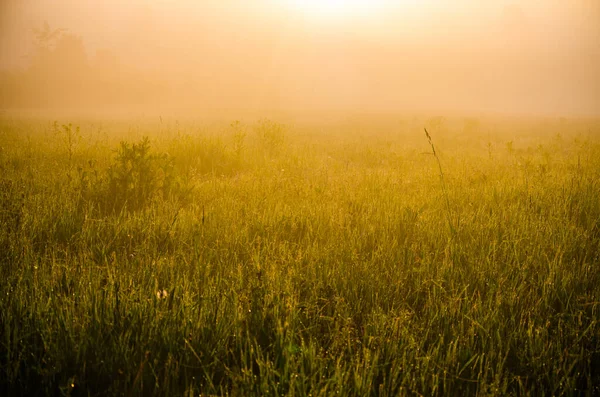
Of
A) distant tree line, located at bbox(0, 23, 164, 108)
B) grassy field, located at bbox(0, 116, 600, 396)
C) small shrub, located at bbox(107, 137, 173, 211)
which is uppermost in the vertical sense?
distant tree line, located at bbox(0, 23, 164, 108)

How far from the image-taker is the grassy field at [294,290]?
1574mm

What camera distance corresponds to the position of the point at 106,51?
2250 inches

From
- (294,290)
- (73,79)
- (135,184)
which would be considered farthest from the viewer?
(73,79)

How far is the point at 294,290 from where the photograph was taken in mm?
2248

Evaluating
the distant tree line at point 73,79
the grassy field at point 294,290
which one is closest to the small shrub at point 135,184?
the grassy field at point 294,290

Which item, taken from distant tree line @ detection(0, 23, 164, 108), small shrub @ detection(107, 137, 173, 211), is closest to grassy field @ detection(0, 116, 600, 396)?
small shrub @ detection(107, 137, 173, 211)

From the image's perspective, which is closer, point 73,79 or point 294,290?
point 294,290

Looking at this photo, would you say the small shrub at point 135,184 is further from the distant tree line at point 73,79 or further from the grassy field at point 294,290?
the distant tree line at point 73,79

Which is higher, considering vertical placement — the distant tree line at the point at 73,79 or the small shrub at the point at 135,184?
the distant tree line at the point at 73,79

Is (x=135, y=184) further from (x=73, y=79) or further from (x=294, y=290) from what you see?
(x=73, y=79)

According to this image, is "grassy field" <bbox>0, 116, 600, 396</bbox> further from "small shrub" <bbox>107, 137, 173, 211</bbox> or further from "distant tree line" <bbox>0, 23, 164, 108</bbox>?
"distant tree line" <bbox>0, 23, 164, 108</bbox>

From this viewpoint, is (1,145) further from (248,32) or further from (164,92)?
(248,32)

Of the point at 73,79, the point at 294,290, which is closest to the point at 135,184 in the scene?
the point at 294,290

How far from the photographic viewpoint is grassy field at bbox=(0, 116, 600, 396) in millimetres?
1574
